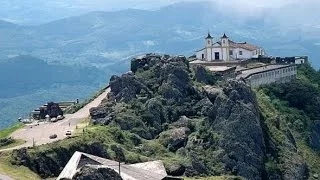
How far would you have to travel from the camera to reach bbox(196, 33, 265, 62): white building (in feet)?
363

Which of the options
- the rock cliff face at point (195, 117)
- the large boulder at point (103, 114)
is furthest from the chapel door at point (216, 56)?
the large boulder at point (103, 114)

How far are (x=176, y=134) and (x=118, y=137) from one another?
5671 millimetres

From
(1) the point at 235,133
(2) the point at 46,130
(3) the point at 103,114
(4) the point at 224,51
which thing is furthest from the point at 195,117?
(4) the point at 224,51

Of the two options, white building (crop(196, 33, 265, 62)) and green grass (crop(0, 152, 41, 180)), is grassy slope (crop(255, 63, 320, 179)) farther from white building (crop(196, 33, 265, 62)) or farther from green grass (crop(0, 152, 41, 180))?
green grass (crop(0, 152, 41, 180))

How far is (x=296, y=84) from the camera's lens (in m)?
102

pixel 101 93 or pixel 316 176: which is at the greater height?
pixel 101 93

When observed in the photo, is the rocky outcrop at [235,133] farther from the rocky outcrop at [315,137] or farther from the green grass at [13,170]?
the rocky outcrop at [315,137]

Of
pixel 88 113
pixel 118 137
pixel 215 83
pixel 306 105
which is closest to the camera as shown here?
pixel 118 137

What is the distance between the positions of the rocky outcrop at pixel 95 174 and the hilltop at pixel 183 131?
1448cm

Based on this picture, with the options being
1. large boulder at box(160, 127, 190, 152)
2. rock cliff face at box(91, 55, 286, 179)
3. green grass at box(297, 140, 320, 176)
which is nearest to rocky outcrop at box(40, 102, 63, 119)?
rock cliff face at box(91, 55, 286, 179)

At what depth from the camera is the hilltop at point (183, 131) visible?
58.6 m

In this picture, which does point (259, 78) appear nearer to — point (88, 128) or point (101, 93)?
point (101, 93)

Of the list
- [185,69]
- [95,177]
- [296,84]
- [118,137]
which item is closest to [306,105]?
[296,84]

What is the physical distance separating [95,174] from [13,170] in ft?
45.4
